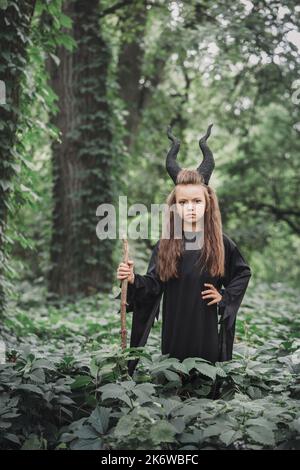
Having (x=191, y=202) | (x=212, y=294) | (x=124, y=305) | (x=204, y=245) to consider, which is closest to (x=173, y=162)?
(x=191, y=202)

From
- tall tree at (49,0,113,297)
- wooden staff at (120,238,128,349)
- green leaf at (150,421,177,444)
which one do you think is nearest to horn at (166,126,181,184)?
wooden staff at (120,238,128,349)

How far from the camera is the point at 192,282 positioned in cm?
375

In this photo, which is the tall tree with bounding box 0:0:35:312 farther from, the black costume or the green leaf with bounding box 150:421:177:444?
the green leaf with bounding box 150:421:177:444

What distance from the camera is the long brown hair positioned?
3748 mm

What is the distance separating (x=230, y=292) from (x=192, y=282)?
0.85 ft

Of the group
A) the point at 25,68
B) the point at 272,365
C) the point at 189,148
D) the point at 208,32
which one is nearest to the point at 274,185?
the point at 189,148

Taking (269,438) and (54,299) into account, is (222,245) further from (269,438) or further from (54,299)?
(54,299)

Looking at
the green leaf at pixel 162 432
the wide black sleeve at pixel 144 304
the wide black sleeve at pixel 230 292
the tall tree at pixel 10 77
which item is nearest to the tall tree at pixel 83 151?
the tall tree at pixel 10 77

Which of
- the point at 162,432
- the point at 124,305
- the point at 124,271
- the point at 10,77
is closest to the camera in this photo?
the point at 162,432

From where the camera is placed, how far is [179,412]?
289cm

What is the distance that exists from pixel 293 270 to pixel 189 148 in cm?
646

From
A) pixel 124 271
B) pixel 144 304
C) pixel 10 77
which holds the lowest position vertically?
pixel 144 304

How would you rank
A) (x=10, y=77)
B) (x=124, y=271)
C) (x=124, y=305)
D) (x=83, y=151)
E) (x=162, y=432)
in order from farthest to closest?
(x=83, y=151) → (x=10, y=77) → (x=124, y=271) → (x=124, y=305) → (x=162, y=432)

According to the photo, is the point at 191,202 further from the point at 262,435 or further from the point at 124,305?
the point at 262,435
